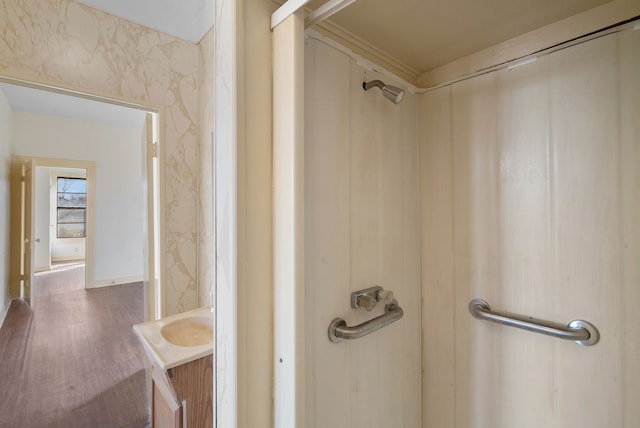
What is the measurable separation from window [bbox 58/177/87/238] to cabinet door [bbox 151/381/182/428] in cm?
793

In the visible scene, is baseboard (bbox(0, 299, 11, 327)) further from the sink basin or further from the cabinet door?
the sink basin

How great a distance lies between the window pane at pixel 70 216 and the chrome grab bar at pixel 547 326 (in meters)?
9.66

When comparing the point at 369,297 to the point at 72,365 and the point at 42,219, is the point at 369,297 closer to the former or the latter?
the point at 72,365

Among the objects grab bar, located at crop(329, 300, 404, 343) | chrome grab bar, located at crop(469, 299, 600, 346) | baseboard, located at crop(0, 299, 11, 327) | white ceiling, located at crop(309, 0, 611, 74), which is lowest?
baseboard, located at crop(0, 299, 11, 327)

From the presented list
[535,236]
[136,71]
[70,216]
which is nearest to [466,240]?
[535,236]

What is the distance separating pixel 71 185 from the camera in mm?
6922

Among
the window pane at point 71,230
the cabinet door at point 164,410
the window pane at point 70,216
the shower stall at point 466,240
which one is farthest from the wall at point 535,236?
the window pane at point 71,230

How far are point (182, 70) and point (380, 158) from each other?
1.55 meters

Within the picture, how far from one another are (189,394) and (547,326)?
1.41 m

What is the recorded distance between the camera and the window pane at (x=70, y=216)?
714 cm

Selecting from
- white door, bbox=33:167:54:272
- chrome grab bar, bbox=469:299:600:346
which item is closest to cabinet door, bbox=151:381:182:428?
chrome grab bar, bbox=469:299:600:346

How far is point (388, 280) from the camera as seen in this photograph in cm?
105

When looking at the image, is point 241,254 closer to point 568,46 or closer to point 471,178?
point 471,178

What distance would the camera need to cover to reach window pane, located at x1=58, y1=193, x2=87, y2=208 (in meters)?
6.91
